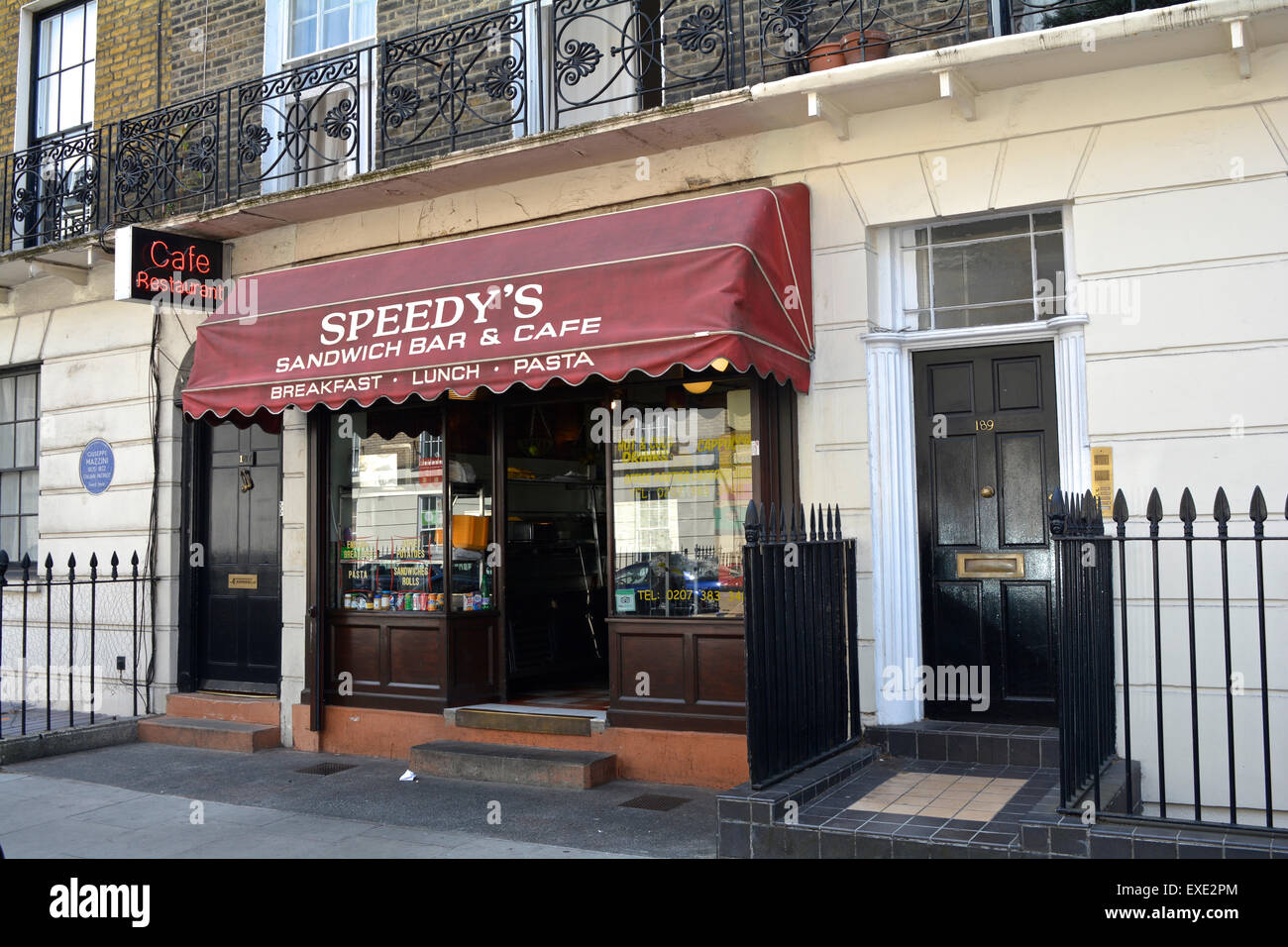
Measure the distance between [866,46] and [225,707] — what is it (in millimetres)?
7861

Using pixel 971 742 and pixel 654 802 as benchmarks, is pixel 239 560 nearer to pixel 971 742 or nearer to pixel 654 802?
pixel 654 802

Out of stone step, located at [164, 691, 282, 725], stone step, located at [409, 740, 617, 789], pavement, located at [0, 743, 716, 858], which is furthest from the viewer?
stone step, located at [164, 691, 282, 725]

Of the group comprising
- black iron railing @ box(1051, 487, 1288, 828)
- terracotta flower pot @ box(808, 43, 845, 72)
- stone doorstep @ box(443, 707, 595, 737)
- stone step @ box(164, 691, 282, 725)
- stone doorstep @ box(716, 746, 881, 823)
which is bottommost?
stone step @ box(164, 691, 282, 725)

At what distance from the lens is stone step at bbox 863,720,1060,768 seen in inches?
268

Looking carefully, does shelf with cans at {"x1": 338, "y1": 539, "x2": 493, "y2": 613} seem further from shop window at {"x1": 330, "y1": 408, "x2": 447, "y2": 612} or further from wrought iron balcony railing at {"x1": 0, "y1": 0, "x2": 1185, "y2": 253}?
wrought iron balcony railing at {"x1": 0, "y1": 0, "x2": 1185, "y2": 253}

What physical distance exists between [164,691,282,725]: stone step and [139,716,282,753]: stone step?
5 centimetres

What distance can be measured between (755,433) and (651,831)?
284 centimetres

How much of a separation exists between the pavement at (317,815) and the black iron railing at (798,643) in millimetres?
869

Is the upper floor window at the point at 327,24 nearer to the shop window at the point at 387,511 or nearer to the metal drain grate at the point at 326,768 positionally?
the shop window at the point at 387,511

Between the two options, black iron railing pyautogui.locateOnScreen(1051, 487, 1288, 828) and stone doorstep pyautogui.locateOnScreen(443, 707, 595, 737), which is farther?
stone doorstep pyautogui.locateOnScreen(443, 707, 595, 737)

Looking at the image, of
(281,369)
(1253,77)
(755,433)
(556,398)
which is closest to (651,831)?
(755,433)

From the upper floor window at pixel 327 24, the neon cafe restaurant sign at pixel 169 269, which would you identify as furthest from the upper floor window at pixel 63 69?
the neon cafe restaurant sign at pixel 169 269

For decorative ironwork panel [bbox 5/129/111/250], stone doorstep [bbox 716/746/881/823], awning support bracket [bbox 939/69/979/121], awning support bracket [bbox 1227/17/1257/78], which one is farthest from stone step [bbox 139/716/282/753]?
awning support bracket [bbox 1227/17/1257/78]

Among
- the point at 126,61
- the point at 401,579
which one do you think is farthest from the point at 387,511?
the point at 126,61
